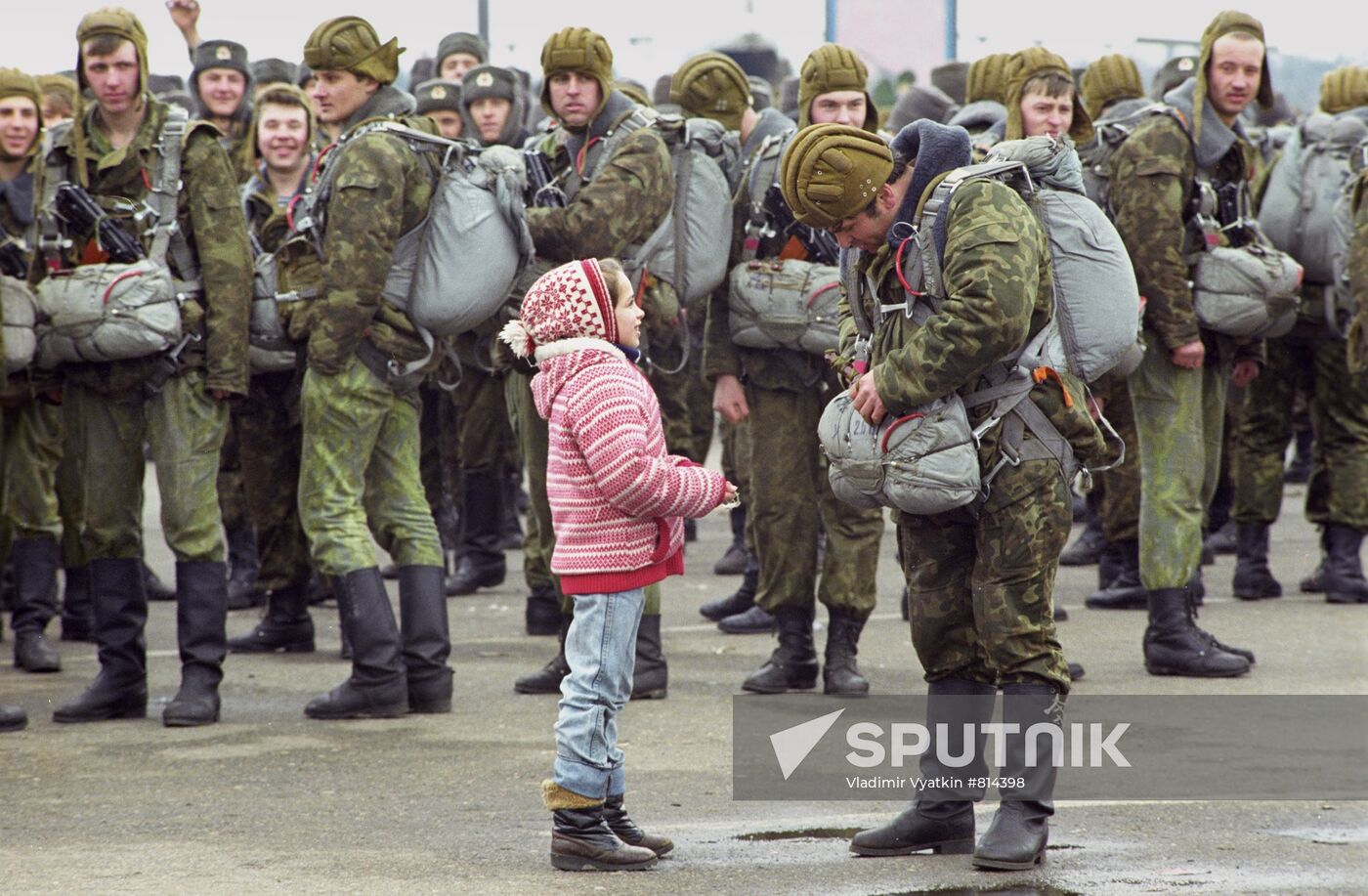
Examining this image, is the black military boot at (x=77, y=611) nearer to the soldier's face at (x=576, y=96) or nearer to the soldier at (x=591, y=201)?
the soldier at (x=591, y=201)

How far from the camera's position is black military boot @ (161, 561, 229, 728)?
702 centimetres

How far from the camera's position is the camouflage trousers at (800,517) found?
23.9 feet

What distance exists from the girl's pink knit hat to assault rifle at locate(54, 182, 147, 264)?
83.6 inches

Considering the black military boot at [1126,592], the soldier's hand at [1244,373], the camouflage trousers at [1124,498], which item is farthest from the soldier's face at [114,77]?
the black military boot at [1126,592]

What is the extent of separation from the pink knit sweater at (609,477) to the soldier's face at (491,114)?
5519 mm

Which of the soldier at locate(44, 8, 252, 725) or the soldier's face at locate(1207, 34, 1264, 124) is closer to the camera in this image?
the soldier at locate(44, 8, 252, 725)

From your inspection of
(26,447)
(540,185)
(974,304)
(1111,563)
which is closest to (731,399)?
(540,185)

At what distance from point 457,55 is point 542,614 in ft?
16.3

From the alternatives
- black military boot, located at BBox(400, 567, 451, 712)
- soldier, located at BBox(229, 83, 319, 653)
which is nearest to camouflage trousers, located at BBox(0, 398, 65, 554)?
soldier, located at BBox(229, 83, 319, 653)

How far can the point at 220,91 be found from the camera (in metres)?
9.87

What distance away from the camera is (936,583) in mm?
5238

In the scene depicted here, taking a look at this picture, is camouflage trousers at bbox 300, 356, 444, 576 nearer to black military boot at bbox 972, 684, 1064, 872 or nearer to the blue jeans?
the blue jeans

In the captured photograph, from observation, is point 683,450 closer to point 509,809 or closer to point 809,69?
point 809,69

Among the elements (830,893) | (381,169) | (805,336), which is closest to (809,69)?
(805,336)
